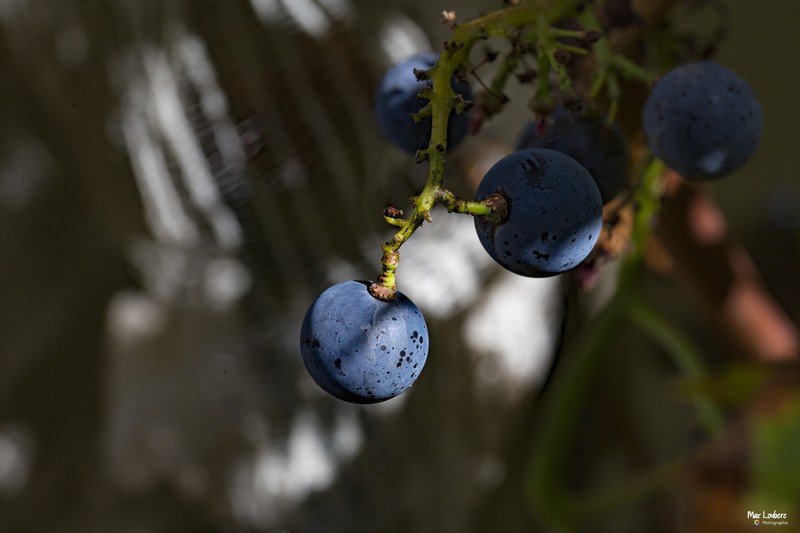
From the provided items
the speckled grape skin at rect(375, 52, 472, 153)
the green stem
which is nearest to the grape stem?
the speckled grape skin at rect(375, 52, 472, 153)

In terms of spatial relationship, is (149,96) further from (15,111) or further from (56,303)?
(56,303)

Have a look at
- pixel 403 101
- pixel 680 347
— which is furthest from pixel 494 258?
pixel 680 347

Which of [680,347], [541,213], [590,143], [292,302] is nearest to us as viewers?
[541,213]

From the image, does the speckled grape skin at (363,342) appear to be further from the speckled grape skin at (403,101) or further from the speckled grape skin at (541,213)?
the speckled grape skin at (403,101)

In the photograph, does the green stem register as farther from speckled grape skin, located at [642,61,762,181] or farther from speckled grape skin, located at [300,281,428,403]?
speckled grape skin, located at [300,281,428,403]

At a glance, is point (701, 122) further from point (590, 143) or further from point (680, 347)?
point (680, 347)

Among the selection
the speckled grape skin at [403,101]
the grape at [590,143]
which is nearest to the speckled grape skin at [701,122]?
the grape at [590,143]

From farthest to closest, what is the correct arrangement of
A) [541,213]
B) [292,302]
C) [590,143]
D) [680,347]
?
[292,302], [680,347], [590,143], [541,213]
